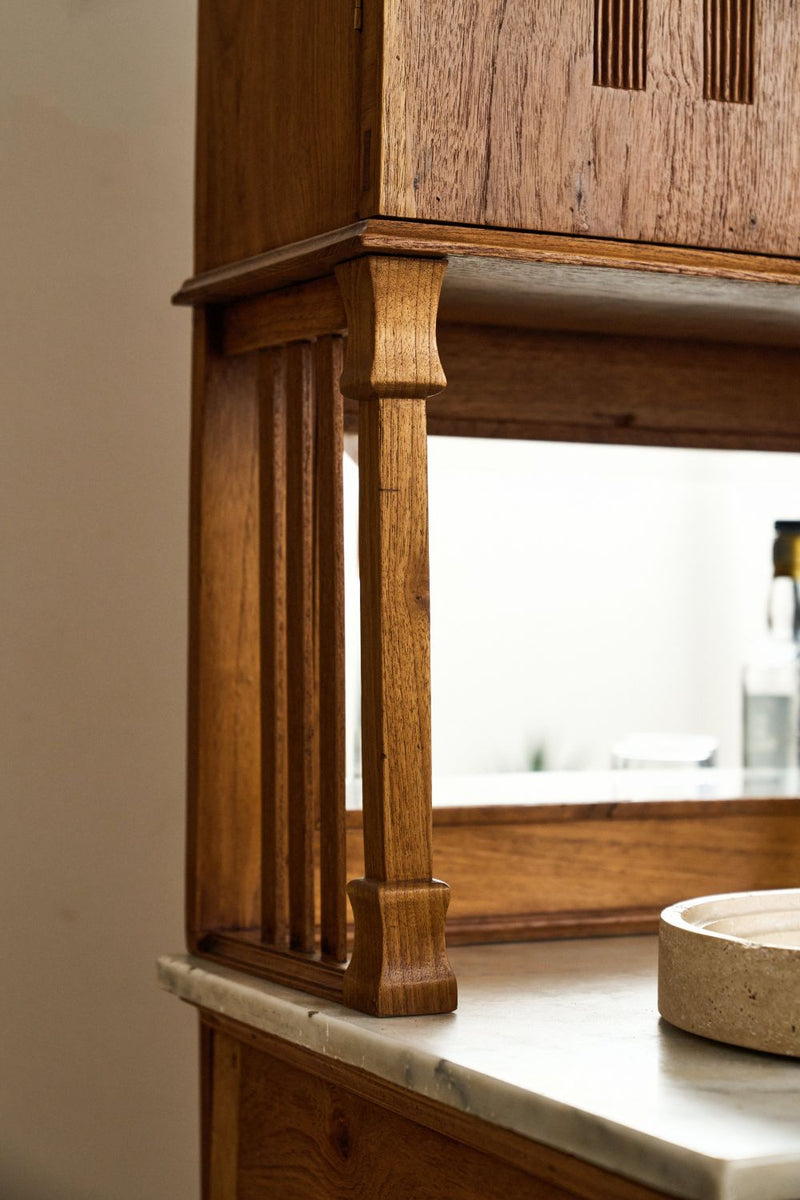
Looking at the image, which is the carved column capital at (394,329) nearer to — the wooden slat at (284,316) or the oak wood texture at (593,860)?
the wooden slat at (284,316)

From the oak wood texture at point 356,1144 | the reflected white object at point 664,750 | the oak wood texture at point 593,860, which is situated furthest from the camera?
the reflected white object at point 664,750

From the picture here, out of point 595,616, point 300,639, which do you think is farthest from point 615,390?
point 300,639

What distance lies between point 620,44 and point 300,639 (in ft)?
1.66

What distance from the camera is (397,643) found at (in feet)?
3.59

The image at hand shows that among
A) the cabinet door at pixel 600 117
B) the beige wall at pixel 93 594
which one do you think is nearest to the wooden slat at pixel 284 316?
the cabinet door at pixel 600 117

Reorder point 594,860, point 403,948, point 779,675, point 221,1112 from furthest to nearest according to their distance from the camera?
1. point 779,675
2. point 594,860
3. point 221,1112
4. point 403,948

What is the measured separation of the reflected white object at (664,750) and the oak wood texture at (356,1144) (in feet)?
1.60

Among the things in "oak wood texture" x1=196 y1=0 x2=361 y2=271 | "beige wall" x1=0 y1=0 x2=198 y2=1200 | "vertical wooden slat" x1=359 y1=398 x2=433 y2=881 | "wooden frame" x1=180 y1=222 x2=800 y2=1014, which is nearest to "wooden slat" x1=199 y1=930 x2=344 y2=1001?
"wooden frame" x1=180 y1=222 x2=800 y2=1014

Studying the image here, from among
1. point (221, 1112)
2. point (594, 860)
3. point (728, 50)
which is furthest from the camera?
point (594, 860)

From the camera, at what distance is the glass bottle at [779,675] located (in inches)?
64.3

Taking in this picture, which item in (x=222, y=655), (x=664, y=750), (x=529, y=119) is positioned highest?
(x=529, y=119)

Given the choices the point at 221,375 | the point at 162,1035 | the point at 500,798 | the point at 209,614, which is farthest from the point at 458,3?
the point at 162,1035

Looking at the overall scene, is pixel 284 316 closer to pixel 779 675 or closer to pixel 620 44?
pixel 620 44

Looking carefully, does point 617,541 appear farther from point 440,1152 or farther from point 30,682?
point 440,1152
